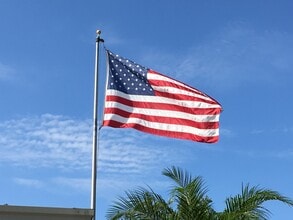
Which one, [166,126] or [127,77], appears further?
[127,77]

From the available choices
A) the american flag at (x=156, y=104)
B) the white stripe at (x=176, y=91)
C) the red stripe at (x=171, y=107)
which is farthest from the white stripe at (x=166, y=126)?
the white stripe at (x=176, y=91)

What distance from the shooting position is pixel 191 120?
20250 mm

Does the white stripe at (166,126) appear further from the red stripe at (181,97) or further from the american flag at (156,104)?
the red stripe at (181,97)

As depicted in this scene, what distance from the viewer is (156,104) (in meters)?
20.2

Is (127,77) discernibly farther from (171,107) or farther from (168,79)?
(171,107)

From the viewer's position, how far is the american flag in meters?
19.7

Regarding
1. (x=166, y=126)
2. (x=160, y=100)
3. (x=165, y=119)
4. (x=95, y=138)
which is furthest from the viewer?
(x=160, y=100)

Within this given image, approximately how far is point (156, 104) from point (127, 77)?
1016mm

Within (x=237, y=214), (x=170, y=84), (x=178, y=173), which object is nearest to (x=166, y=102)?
(x=170, y=84)

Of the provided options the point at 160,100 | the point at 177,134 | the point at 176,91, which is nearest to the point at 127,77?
the point at 160,100

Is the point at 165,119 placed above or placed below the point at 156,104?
below

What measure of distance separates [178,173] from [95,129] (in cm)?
244

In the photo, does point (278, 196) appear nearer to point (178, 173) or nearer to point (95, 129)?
point (178, 173)

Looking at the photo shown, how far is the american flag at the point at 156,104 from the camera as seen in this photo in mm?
19703
